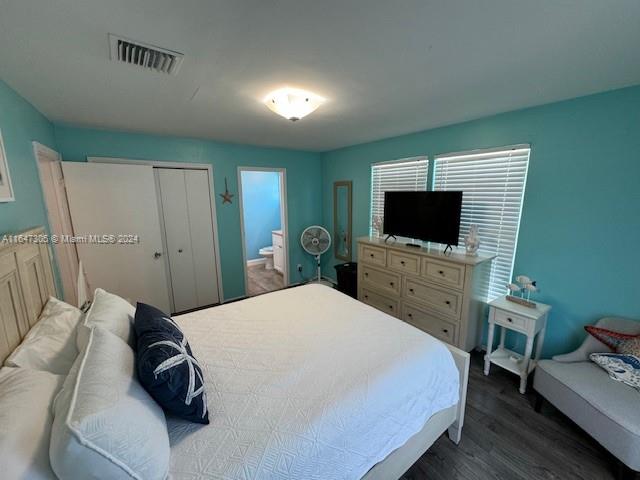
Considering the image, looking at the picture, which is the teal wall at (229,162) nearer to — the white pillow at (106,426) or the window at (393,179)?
the window at (393,179)

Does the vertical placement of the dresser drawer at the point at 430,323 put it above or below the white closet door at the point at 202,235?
below

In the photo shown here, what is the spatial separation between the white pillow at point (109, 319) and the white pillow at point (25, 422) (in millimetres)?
202

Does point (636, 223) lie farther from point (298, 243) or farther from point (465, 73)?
point (298, 243)

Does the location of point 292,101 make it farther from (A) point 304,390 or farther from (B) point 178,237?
(B) point 178,237

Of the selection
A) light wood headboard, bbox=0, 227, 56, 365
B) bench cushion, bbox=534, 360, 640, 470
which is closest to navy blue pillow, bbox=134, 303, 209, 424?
light wood headboard, bbox=0, 227, 56, 365

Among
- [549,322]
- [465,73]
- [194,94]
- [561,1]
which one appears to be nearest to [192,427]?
[194,94]

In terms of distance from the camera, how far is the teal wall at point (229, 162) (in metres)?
2.68

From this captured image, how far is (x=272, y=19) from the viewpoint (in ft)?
3.38

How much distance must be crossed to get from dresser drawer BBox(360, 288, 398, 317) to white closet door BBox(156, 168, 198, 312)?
7.90ft

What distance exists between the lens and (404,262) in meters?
2.72

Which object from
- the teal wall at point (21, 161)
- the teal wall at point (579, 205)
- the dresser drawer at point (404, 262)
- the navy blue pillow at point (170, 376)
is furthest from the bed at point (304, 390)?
the teal wall at point (579, 205)

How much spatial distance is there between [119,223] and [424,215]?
11.1 ft

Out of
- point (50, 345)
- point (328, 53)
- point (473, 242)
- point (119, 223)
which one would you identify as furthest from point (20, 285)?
point (473, 242)

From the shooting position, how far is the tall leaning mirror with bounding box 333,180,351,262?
13.2 ft
